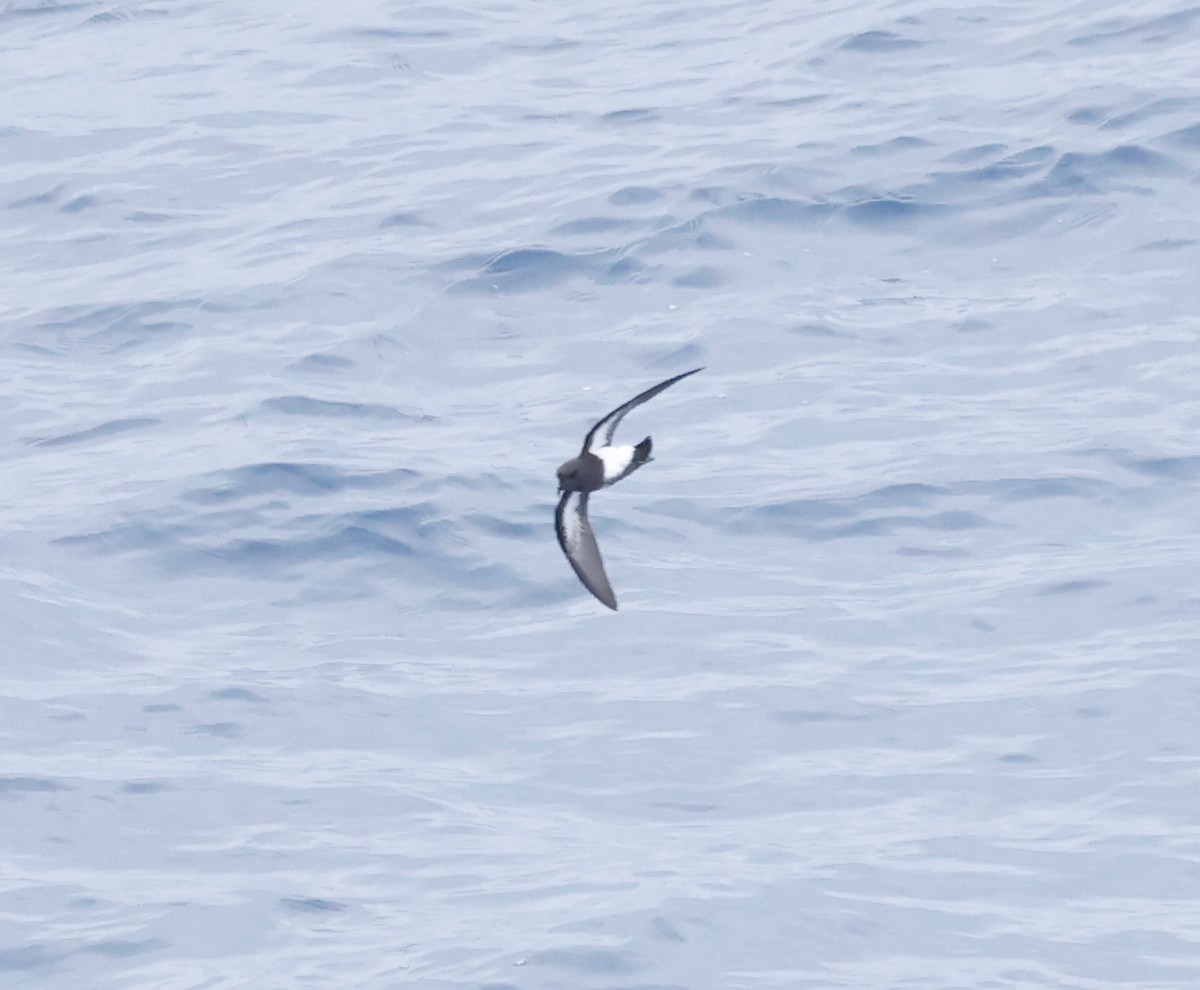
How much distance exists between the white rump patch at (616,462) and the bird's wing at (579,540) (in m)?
0.19

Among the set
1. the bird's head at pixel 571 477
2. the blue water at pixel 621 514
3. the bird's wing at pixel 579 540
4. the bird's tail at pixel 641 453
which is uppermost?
the bird's tail at pixel 641 453

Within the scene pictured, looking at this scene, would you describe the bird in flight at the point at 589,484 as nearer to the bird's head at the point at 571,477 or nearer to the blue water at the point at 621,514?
the bird's head at the point at 571,477

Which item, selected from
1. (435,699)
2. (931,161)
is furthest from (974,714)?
(931,161)

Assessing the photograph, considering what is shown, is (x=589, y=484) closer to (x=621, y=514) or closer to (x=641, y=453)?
(x=641, y=453)

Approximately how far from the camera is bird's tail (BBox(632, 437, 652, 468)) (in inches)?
381

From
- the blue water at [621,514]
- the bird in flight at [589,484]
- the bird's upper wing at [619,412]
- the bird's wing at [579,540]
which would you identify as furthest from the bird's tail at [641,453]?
the blue water at [621,514]

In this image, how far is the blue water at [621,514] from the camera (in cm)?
966

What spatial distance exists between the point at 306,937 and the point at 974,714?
10.0ft

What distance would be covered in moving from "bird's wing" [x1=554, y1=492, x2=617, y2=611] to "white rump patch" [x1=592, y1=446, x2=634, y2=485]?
0.19 metres

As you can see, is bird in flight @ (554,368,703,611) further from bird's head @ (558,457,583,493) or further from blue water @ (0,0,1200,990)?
blue water @ (0,0,1200,990)

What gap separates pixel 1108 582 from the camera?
11.8m

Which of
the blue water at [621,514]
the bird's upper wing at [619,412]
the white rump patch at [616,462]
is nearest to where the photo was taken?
the bird's upper wing at [619,412]

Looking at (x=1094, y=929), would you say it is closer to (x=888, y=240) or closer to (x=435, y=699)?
(x=435, y=699)

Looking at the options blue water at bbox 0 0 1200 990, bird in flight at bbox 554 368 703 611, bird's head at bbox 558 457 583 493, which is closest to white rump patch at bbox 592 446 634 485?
bird in flight at bbox 554 368 703 611
